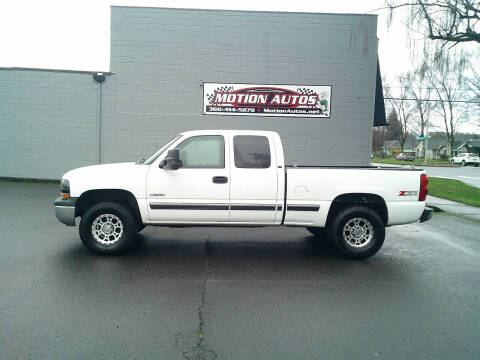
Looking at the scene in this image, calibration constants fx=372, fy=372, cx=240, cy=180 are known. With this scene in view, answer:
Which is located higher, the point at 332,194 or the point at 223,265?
the point at 332,194

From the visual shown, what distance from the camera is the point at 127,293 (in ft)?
14.4

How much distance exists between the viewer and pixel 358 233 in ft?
19.9

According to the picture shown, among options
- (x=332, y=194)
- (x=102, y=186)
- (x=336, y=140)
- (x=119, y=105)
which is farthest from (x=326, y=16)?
(x=102, y=186)

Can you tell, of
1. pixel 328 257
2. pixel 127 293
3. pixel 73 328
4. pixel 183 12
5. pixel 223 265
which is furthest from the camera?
pixel 183 12

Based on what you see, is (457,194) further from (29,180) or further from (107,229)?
(29,180)

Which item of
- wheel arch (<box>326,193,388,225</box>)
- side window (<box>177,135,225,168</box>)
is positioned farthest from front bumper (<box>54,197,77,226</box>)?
wheel arch (<box>326,193,388,225</box>)

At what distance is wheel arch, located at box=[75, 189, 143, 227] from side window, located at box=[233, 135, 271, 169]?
1759 millimetres

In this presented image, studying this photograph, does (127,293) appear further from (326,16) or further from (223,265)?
(326,16)

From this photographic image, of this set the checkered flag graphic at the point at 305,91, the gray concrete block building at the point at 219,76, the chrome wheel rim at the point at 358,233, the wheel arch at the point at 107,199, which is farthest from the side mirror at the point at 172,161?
the checkered flag graphic at the point at 305,91

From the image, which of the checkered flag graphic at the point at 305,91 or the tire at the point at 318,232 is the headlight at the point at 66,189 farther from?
the checkered flag graphic at the point at 305,91

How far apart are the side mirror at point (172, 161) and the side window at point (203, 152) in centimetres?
18

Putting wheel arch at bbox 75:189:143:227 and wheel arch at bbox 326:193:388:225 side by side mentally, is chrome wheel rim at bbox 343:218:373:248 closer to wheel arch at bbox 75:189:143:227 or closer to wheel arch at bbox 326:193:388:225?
wheel arch at bbox 326:193:388:225

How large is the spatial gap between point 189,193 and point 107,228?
1429 mm

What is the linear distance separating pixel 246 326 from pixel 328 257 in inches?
113
